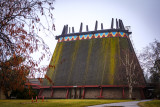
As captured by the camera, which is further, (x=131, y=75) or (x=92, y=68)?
(x=92, y=68)

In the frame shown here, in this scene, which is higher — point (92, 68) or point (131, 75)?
point (92, 68)

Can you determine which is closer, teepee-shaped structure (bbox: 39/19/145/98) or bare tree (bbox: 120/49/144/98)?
bare tree (bbox: 120/49/144/98)

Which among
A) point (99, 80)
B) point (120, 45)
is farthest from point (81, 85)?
point (120, 45)

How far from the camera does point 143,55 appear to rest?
82.2 feet

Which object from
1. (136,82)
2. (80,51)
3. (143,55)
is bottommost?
(136,82)

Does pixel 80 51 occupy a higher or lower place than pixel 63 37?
lower

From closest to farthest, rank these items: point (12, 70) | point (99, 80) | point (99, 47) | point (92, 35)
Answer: point (12, 70) < point (99, 80) < point (99, 47) < point (92, 35)

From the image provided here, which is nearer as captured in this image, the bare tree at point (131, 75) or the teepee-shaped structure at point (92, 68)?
the bare tree at point (131, 75)

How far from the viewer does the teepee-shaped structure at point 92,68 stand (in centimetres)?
3859

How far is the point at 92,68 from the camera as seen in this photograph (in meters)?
42.8

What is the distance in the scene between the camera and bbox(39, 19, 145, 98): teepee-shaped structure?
3859 centimetres

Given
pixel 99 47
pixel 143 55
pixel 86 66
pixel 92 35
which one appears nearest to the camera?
pixel 143 55

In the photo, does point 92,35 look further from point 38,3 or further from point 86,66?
point 38,3

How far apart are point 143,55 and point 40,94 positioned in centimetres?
2980
